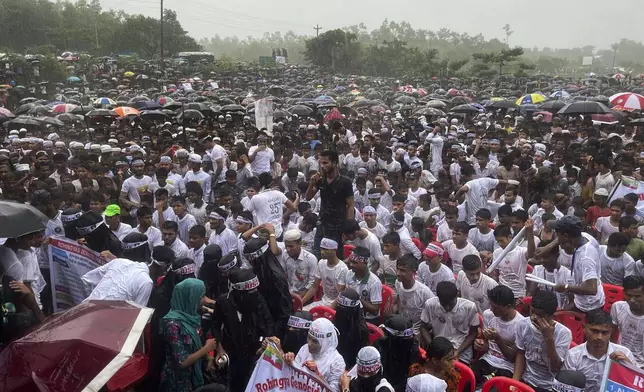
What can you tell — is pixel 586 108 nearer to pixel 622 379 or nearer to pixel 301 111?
pixel 301 111

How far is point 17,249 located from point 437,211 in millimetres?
6031

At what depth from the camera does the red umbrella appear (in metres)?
3.28

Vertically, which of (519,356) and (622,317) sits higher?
(622,317)

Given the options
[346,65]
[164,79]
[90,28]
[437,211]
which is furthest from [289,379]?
[90,28]

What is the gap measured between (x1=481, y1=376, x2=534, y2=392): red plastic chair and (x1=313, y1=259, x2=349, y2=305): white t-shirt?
6.65 feet

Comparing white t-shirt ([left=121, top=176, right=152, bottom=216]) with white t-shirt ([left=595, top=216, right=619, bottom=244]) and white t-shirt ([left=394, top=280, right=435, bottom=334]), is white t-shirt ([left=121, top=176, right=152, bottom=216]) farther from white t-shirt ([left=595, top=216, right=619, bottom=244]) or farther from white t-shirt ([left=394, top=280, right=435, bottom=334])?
white t-shirt ([left=595, top=216, right=619, bottom=244])

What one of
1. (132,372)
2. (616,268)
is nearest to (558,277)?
(616,268)

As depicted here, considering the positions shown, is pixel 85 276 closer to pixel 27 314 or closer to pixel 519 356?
pixel 27 314

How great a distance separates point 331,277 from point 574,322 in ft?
8.68

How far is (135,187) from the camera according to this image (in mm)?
9266

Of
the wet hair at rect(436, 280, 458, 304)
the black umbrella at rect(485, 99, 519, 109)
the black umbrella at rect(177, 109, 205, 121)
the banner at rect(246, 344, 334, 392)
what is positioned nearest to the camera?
the banner at rect(246, 344, 334, 392)

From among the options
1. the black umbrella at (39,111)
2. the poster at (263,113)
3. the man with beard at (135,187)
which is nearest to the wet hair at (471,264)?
the man with beard at (135,187)

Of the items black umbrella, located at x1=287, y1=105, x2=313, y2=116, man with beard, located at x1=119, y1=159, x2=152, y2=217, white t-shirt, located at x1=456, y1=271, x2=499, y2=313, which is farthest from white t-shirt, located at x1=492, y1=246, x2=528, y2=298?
black umbrella, located at x1=287, y1=105, x2=313, y2=116

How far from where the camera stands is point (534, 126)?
17.7 m
